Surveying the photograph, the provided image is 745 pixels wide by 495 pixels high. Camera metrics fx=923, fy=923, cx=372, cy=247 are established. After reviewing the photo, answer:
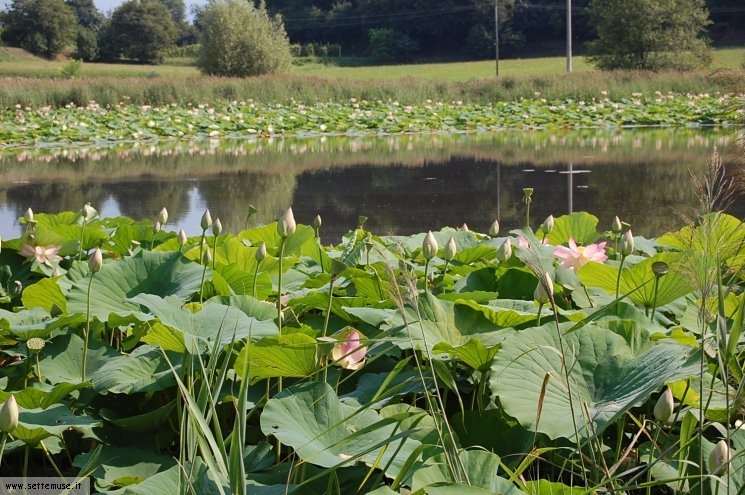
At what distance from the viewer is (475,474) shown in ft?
3.09

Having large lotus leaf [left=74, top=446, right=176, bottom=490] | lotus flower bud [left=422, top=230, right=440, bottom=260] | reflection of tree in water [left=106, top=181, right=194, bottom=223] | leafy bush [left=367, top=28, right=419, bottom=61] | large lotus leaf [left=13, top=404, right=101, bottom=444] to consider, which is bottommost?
reflection of tree in water [left=106, top=181, right=194, bottom=223]

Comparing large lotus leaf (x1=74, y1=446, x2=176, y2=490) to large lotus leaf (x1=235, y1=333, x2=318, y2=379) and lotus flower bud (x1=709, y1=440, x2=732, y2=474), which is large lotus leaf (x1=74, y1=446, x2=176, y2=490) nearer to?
large lotus leaf (x1=235, y1=333, x2=318, y2=379)

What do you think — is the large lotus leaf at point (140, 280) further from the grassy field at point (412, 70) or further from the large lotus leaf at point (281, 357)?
the grassy field at point (412, 70)

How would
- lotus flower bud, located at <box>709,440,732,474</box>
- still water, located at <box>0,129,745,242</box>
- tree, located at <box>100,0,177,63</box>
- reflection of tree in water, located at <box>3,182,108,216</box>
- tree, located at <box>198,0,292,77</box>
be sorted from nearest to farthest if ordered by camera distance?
1. lotus flower bud, located at <box>709,440,732,474</box>
2. still water, located at <box>0,129,745,242</box>
3. reflection of tree in water, located at <box>3,182,108,216</box>
4. tree, located at <box>198,0,292,77</box>
5. tree, located at <box>100,0,177,63</box>

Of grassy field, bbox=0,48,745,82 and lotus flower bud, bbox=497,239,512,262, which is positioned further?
grassy field, bbox=0,48,745,82

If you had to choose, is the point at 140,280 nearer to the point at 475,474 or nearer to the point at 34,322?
the point at 34,322

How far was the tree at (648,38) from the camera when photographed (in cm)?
2434

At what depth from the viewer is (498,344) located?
3.69ft

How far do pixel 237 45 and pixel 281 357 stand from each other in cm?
2137

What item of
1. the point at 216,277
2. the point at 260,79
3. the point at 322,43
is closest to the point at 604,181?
the point at 216,277

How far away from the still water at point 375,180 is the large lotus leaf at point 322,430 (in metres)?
3.16

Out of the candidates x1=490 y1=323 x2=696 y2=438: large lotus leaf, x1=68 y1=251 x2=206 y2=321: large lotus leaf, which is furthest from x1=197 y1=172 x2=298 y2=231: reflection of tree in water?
x1=490 y1=323 x2=696 y2=438: large lotus leaf

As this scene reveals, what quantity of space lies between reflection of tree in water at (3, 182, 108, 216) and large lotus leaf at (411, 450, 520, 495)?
4.83 meters

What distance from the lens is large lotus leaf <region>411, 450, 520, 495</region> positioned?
3.05ft
